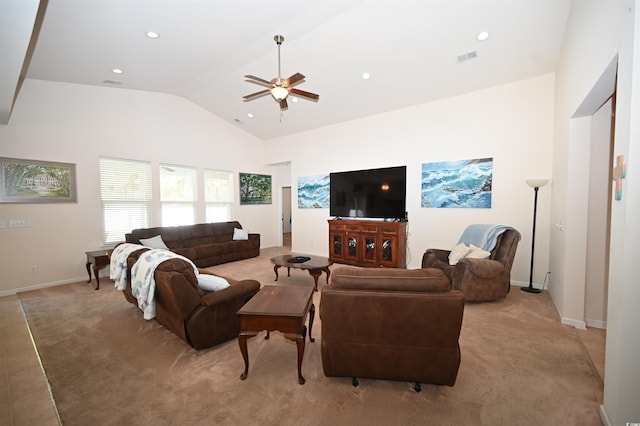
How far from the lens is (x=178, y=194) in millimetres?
6344

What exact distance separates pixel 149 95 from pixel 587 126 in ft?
23.9

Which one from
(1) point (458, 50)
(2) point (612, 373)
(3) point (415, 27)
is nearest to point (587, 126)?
(1) point (458, 50)

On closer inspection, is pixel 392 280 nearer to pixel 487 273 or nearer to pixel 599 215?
pixel 487 273

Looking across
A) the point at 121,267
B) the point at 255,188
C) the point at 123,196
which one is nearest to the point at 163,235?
the point at 123,196

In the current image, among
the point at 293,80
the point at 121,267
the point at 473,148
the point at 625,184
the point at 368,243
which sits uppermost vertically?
the point at 293,80

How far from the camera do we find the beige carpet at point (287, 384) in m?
1.76

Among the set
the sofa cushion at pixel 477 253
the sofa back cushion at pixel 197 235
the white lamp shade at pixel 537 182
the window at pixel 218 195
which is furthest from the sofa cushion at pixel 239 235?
the white lamp shade at pixel 537 182

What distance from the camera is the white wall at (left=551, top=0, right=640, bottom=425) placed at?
1.51m

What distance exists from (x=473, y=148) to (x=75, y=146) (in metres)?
7.14

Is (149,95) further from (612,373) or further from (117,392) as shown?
(612,373)

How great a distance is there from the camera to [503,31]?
11.0 feet

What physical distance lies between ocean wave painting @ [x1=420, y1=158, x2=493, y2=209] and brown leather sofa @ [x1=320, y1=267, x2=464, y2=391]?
11.5 ft

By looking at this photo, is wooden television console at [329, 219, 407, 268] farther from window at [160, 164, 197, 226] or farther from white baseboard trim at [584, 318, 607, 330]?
window at [160, 164, 197, 226]

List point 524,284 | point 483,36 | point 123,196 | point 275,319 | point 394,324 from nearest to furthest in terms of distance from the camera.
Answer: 1. point 394,324
2. point 275,319
3. point 483,36
4. point 524,284
5. point 123,196
